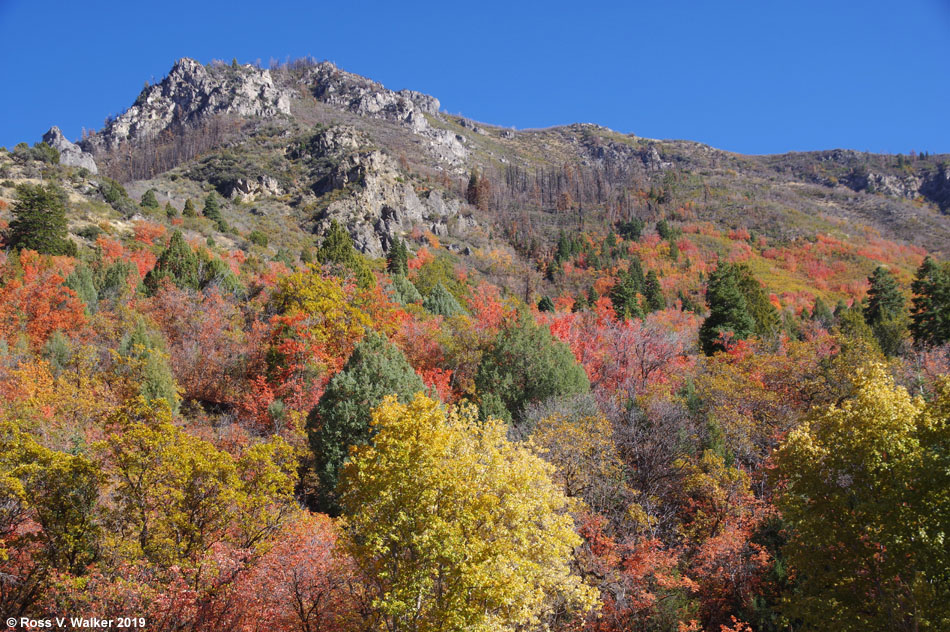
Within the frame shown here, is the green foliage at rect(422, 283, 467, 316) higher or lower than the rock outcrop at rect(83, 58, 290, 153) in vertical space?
lower

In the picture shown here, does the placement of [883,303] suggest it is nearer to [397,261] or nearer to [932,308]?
[932,308]

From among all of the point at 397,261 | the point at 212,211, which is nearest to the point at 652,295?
the point at 397,261

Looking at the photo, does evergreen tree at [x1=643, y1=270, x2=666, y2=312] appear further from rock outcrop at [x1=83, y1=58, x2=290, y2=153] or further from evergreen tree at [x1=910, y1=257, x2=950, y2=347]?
rock outcrop at [x1=83, y1=58, x2=290, y2=153]

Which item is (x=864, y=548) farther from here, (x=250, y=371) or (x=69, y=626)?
(x=250, y=371)

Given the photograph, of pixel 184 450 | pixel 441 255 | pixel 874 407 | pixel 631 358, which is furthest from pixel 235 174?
pixel 874 407

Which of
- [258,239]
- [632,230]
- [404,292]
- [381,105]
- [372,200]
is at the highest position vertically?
[381,105]

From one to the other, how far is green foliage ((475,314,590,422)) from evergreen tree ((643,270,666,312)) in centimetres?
4216

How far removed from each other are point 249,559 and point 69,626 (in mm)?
3804

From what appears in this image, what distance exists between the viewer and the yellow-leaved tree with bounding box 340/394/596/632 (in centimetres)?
1216

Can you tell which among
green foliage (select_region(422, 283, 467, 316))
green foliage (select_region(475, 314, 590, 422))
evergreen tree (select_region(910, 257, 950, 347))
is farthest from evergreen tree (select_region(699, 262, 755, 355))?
green foliage (select_region(422, 283, 467, 316))

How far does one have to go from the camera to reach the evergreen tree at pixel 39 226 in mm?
47188

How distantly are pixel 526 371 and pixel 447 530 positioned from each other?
69.7ft

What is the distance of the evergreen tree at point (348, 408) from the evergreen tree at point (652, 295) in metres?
53.7

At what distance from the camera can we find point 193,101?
16312 centimetres
